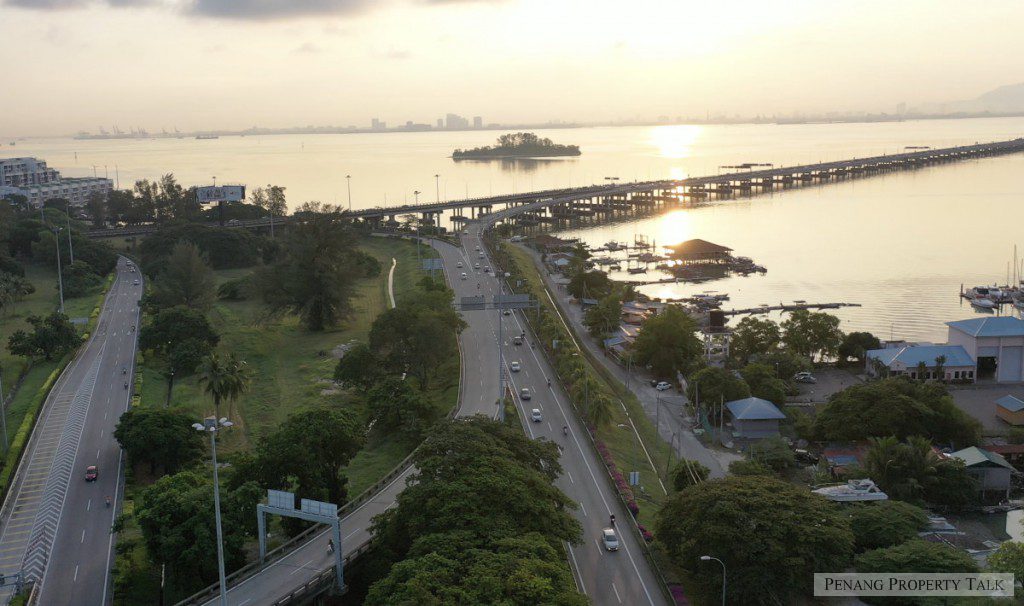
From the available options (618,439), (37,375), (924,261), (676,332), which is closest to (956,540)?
(618,439)

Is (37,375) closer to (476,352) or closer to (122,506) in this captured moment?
(122,506)

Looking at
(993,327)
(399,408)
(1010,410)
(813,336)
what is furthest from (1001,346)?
(399,408)

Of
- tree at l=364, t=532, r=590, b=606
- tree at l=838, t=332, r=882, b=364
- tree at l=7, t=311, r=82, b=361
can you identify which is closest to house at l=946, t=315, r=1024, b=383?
tree at l=838, t=332, r=882, b=364

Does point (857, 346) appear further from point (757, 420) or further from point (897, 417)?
point (897, 417)

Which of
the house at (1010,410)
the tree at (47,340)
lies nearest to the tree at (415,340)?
the tree at (47,340)

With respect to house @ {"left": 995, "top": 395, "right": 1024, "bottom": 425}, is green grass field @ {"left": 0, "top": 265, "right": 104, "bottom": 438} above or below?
above

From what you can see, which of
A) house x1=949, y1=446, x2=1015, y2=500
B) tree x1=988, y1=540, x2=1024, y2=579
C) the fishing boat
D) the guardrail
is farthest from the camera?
house x1=949, y1=446, x2=1015, y2=500

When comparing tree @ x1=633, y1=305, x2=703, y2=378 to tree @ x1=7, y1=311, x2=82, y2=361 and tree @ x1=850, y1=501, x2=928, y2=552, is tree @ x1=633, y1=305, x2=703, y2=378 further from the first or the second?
tree @ x1=7, y1=311, x2=82, y2=361
